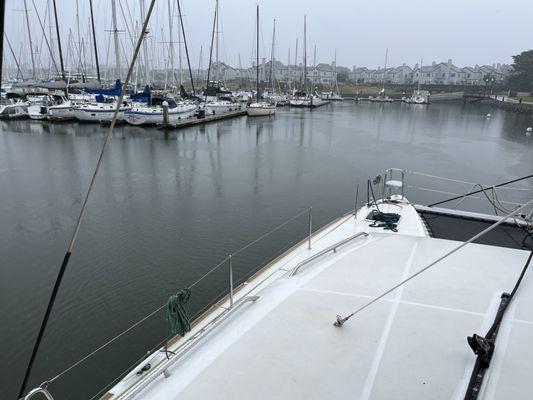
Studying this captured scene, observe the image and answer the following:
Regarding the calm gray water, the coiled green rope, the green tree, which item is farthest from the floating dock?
the green tree

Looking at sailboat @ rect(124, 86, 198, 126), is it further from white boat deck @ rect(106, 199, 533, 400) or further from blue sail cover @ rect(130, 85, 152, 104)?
white boat deck @ rect(106, 199, 533, 400)

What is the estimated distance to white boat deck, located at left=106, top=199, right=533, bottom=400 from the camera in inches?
118

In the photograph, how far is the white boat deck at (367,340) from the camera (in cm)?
299

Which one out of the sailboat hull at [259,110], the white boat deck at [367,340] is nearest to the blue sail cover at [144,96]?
the sailboat hull at [259,110]

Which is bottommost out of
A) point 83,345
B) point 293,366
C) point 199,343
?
point 83,345

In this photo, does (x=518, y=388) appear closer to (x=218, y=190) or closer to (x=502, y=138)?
(x=218, y=190)

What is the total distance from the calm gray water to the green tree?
69885 millimetres

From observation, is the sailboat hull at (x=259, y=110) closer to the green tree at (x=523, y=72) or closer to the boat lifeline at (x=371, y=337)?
the boat lifeline at (x=371, y=337)

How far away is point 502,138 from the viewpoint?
35.6 metres

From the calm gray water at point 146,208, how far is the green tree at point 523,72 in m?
69.9

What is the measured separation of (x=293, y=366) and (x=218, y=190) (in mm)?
13386

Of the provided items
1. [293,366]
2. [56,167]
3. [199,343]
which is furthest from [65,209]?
[293,366]

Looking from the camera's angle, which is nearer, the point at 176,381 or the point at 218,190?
the point at 176,381

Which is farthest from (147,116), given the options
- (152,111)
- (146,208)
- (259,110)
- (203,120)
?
(146,208)
